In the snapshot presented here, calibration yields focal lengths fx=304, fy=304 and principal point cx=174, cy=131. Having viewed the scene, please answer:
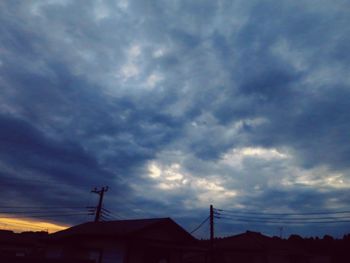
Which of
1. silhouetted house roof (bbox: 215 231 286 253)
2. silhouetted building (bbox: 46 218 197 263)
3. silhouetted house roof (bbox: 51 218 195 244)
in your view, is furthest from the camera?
silhouetted house roof (bbox: 215 231 286 253)

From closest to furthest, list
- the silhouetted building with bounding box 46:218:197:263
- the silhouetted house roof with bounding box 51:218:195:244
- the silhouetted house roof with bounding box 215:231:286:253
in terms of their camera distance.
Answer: the silhouetted house roof with bounding box 51:218:195:244 < the silhouetted building with bounding box 46:218:197:263 < the silhouetted house roof with bounding box 215:231:286:253

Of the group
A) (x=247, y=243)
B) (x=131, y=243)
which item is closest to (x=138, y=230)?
(x=131, y=243)

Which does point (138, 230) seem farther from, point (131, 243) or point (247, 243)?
point (247, 243)

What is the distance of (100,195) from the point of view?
43.3m

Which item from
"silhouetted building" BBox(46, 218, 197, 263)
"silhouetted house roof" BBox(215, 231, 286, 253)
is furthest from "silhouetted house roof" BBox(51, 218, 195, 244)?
"silhouetted house roof" BBox(215, 231, 286, 253)

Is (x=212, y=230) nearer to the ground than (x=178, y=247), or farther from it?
farther from it

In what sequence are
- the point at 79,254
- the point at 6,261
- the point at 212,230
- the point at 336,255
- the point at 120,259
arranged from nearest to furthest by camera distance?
the point at 6,261 < the point at 120,259 < the point at 79,254 < the point at 212,230 < the point at 336,255

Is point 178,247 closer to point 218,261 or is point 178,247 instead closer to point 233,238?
point 218,261

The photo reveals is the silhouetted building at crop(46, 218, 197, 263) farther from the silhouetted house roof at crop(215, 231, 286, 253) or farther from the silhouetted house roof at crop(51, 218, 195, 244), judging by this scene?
the silhouetted house roof at crop(215, 231, 286, 253)

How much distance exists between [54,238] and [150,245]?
9883 mm

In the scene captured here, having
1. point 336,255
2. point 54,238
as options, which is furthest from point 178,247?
point 336,255

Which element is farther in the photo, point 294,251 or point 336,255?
point 336,255

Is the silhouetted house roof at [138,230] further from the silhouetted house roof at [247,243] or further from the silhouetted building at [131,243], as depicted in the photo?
the silhouetted house roof at [247,243]

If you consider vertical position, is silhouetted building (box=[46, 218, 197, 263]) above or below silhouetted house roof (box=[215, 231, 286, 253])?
below
